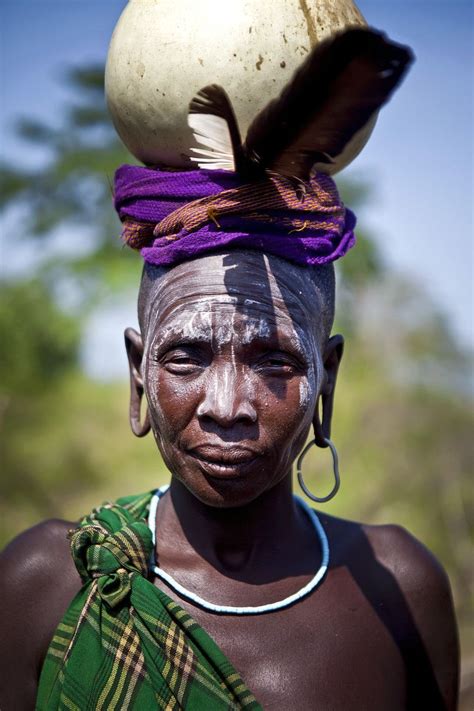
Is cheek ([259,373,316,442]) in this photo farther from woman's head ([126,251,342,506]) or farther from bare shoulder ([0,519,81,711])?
bare shoulder ([0,519,81,711])

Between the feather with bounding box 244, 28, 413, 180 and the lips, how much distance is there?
0.72 meters

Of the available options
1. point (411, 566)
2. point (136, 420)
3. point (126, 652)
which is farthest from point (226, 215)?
point (411, 566)

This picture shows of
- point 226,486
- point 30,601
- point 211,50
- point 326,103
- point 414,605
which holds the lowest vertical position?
point 414,605

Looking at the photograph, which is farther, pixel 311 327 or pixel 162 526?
pixel 162 526

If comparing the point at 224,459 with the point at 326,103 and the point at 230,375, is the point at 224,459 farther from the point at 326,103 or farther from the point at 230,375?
the point at 326,103

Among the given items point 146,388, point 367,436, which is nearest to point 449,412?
point 367,436

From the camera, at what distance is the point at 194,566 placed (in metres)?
2.56

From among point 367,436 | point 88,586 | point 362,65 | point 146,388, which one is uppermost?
point 362,65

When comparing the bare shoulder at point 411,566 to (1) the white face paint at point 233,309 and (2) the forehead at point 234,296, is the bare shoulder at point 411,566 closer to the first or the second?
(1) the white face paint at point 233,309

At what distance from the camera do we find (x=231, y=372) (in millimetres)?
2309

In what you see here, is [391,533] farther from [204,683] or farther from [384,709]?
[204,683]

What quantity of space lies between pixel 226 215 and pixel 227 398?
487 mm

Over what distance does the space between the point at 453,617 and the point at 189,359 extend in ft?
4.27

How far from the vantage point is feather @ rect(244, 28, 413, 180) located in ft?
6.29
